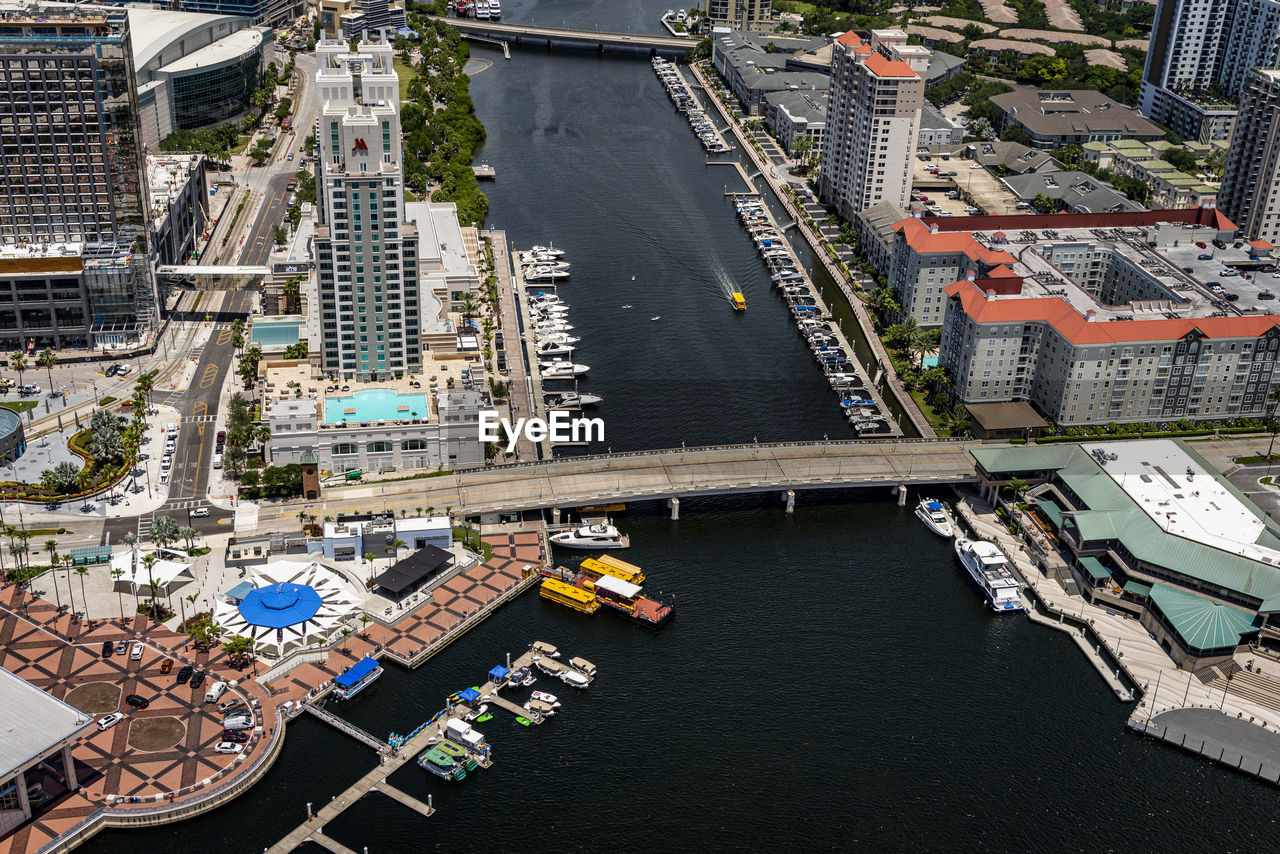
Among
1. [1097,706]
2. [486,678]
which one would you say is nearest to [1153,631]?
[1097,706]

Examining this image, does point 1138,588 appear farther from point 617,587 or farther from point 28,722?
point 28,722

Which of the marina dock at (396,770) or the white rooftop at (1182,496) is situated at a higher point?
the white rooftop at (1182,496)

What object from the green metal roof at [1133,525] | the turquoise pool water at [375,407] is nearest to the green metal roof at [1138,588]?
the green metal roof at [1133,525]

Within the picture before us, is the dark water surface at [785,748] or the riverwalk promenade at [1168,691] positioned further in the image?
the riverwalk promenade at [1168,691]

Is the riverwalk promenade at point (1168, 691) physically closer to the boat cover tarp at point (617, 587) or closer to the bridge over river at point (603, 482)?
Answer: the bridge over river at point (603, 482)

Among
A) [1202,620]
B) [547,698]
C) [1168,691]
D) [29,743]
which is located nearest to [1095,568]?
[1202,620]

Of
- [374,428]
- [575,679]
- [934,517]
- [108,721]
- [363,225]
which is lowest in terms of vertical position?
[108,721]
